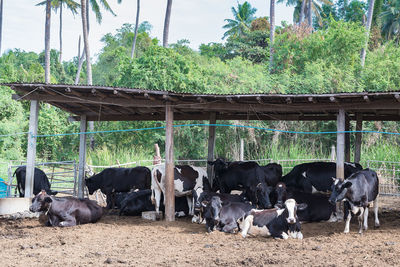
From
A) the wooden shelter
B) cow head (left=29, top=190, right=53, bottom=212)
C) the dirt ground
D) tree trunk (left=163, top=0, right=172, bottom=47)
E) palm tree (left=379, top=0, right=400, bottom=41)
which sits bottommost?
the dirt ground

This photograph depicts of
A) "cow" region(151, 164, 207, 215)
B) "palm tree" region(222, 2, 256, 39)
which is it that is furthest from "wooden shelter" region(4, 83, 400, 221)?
"palm tree" region(222, 2, 256, 39)

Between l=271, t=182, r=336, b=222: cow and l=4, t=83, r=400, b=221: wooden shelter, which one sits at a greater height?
l=4, t=83, r=400, b=221: wooden shelter

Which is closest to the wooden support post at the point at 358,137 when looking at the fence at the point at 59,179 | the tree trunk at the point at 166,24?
the fence at the point at 59,179

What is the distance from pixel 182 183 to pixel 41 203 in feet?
11.6

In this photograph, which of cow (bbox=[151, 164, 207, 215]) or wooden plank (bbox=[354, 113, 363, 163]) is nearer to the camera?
cow (bbox=[151, 164, 207, 215])

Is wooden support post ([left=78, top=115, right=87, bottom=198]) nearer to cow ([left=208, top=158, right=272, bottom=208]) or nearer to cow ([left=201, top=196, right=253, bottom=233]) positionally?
cow ([left=208, top=158, right=272, bottom=208])

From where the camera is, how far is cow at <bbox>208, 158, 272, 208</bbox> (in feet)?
43.4

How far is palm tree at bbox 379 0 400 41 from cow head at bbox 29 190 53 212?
120 ft

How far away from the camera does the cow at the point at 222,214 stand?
10.7 m

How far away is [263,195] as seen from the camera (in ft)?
40.3

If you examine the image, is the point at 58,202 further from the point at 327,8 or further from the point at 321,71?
the point at 327,8

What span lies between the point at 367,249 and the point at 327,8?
46088mm

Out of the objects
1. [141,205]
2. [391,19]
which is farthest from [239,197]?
[391,19]

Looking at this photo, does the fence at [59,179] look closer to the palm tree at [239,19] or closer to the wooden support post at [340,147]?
the wooden support post at [340,147]
